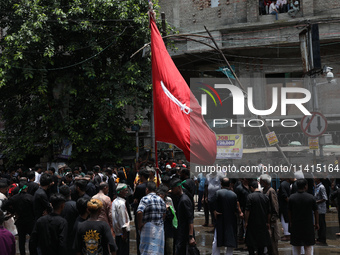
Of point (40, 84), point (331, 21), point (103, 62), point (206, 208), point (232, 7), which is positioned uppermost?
point (232, 7)

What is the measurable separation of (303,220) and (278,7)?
57.6 feet

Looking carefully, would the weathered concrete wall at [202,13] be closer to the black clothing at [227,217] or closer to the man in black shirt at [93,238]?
the black clothing at [227,217]

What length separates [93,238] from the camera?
222 inches

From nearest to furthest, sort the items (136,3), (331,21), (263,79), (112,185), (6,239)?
1. (6,239)
2. (112,185)
3. (136,3)
4. (331,21)
5. (263,79)

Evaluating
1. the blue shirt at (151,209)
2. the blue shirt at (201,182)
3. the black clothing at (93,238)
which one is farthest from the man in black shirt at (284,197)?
the black clothing at (93,238)

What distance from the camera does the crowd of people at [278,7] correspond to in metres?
22.9

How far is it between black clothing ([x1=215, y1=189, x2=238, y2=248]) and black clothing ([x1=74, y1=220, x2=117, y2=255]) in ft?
10.6

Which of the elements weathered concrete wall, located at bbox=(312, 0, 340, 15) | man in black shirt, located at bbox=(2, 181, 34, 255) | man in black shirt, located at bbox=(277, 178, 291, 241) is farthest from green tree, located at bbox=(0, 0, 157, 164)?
man in black shirt, located at bbox=(2, 181, 34, 255)

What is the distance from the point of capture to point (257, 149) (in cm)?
2173

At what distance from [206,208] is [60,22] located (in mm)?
10195

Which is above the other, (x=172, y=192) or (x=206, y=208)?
(x=172, y=192)

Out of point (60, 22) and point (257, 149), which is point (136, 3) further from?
point (257, 149)

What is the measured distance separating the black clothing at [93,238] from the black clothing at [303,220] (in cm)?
383

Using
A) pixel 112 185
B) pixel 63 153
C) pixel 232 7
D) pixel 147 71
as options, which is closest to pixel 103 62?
pixel 147 71
